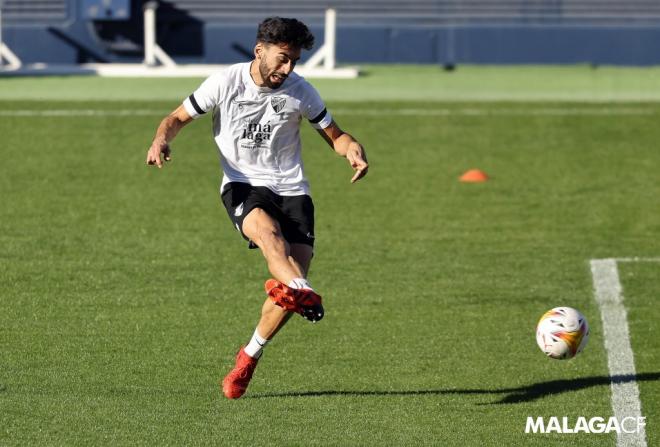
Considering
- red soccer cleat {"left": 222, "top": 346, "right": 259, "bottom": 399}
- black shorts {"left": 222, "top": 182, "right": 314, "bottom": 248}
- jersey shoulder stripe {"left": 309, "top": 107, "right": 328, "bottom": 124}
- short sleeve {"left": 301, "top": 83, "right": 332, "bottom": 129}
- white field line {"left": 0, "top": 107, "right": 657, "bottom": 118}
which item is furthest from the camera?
white field line {"left": 0, "top": 107, "right": 657, "bottom": 118}

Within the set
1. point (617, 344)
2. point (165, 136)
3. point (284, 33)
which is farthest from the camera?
point (617, 344)

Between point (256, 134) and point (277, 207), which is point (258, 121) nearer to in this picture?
point (256, 134)

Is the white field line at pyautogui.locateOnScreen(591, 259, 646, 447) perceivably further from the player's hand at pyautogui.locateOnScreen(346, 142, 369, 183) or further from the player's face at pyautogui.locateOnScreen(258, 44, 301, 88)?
the player's face at pyautogui.locateOnScreen(258, 44, 301, 88)

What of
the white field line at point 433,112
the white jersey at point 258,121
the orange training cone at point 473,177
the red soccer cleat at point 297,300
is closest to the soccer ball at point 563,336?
the white jersey at point 258,121

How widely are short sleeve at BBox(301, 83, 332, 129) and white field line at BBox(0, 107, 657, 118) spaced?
42.6 feet

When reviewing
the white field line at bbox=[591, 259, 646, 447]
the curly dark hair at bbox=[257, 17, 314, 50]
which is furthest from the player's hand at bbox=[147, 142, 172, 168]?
the white field line at bbox=[591, 259, 646, 447]

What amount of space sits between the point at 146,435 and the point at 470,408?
218 centimetres

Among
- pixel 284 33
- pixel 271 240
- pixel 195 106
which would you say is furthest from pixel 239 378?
pixel 284 33

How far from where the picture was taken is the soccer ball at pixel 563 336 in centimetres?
907

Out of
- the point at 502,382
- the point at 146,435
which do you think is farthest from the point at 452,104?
the point at 146,435

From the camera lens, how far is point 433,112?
22.3 metres

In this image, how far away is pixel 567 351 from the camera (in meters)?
9.06

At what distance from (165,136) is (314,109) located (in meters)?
1.07

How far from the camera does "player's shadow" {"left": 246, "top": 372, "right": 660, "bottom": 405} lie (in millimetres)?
8836
